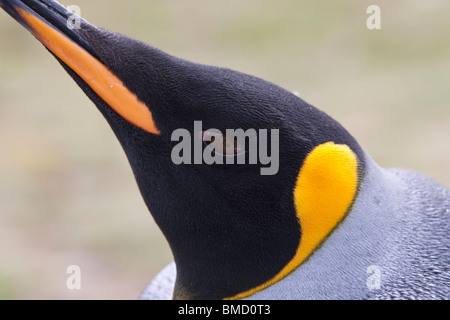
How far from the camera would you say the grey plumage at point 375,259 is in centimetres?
116

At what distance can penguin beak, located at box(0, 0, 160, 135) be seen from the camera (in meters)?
1.08

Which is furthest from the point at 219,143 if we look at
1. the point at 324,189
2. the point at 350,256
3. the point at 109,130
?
the point at 109,130

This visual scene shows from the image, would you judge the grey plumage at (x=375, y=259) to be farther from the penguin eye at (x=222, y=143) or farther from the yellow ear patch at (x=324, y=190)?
the penguin eye at (x=222, y=143)

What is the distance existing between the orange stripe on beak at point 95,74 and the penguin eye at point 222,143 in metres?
0.09

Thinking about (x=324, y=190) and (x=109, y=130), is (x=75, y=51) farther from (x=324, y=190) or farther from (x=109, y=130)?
(x=109, y=130)

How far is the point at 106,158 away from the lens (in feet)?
13.6

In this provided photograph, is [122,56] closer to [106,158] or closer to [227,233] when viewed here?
[227,233]

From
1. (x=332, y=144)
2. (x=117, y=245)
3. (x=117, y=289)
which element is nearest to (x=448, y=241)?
(x=332, y=144)

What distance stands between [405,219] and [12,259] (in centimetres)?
255

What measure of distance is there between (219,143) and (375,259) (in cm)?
34

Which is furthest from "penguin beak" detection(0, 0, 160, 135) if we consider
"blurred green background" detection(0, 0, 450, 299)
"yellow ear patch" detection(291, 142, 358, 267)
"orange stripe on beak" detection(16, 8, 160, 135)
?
"blurred green background" detection(0, 0, 450, 299)

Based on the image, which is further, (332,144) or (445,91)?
(445,91)

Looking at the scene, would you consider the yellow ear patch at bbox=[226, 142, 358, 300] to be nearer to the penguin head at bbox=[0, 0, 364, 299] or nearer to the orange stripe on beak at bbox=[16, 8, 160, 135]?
the penguin head at bbox=[0, 0, 364, 299]

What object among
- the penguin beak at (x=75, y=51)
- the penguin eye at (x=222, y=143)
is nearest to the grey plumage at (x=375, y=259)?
the penguin eye at (x=222, y=143)
